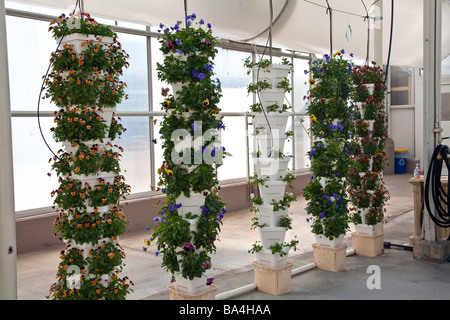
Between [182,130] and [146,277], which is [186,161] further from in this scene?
[146,277]

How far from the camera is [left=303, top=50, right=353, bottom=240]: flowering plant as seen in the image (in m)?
4.43

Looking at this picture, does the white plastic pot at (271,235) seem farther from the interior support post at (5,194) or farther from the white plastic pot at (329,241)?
the interior support post at (5,194)

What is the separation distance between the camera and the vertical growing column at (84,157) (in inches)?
110

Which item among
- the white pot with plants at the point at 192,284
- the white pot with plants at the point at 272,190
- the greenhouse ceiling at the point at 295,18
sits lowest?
the white pot with plants at the point at 192,284

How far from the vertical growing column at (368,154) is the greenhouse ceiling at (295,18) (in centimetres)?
59

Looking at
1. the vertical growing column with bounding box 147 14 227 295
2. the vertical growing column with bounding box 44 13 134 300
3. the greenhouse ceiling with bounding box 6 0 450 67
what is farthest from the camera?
the greenhouse ceiling with bounding box 6 0 450 67

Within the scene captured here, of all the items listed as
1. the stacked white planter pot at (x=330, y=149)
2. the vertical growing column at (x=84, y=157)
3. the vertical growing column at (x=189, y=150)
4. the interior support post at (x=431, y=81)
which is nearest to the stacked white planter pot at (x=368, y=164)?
the interior support post at (x=431, y=81)

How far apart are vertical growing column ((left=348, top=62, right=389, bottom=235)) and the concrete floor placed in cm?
47

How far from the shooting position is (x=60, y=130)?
2.82 meters

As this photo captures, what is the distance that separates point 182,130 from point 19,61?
3955 millimetres

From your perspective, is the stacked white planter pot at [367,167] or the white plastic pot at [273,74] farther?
the stacked white planter pot at [367,167]

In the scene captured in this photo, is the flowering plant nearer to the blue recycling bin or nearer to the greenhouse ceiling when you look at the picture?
the greenhouse ceiling

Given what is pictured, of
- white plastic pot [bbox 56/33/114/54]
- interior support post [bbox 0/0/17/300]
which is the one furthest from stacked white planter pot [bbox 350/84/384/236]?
interior support post [bbox 0/0/17/300]

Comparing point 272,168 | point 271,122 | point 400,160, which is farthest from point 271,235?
point 400,160
